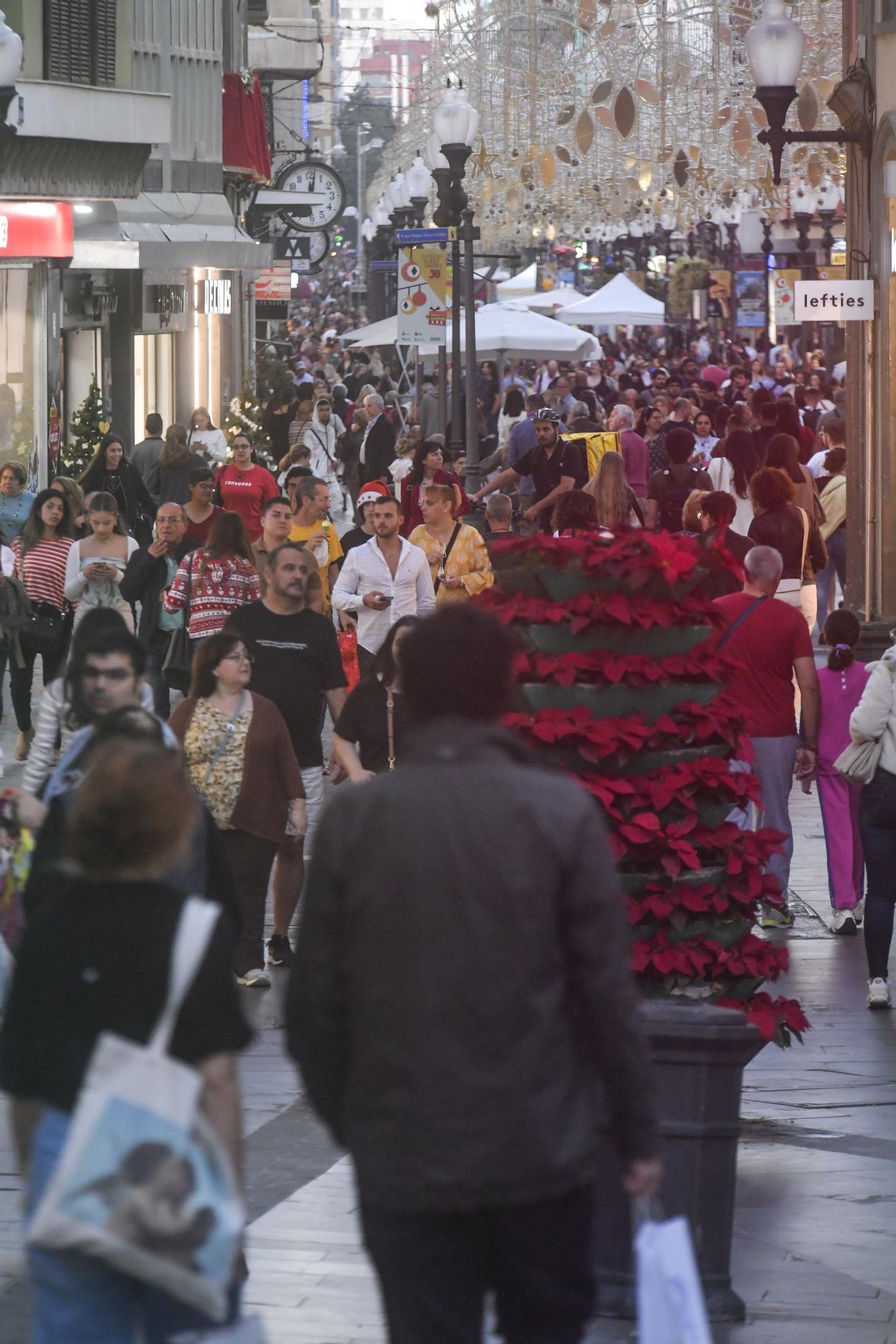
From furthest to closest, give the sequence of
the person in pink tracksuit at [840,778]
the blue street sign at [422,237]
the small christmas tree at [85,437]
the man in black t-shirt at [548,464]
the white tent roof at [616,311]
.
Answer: the white tent roof at [616,311] < the blue street sign at [422,237] < the small christmas tree at [85,437] < the man in black t-shirt at [548,464] < the person in pink tracksuit at [840,778]

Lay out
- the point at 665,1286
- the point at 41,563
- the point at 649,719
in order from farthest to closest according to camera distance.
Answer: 1. the point at 41,563
2. the point at 649,719
3. the point at 665,1286

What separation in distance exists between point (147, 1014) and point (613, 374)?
41502mm

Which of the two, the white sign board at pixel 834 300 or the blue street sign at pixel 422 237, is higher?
the blue street sign at pixel 422 237

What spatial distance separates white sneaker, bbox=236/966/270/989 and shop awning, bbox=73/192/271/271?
19711 mm

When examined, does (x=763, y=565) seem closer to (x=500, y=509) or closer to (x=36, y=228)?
(x=500, y=509)

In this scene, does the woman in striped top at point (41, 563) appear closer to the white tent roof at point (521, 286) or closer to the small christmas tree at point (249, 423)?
the small christmas tree at point (249, 423)

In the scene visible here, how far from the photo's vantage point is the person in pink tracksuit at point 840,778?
10.8 meters

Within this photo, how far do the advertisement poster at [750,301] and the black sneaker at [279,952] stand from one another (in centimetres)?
5701

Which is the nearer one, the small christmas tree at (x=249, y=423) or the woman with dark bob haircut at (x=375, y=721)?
the woman with dark bob haircut at (x=375, y=721)

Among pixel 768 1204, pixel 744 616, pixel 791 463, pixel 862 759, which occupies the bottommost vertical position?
pixel 768 1204

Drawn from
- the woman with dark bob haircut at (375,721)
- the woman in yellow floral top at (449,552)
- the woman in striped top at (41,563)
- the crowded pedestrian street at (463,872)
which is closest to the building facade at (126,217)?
the crowded pedestrian street at (463,872)

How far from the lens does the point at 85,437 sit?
22750 millimetres

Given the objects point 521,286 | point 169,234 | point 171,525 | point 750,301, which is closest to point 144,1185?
point 171,525

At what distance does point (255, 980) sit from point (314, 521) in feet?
17.7
